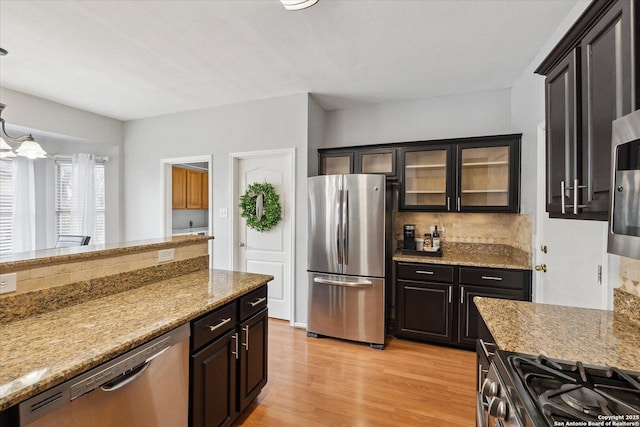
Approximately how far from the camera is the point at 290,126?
352 cm

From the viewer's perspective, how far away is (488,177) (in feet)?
10.3

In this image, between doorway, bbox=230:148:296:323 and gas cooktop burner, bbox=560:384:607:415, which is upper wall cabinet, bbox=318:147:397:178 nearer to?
doorway, bbox=230:148:296:323

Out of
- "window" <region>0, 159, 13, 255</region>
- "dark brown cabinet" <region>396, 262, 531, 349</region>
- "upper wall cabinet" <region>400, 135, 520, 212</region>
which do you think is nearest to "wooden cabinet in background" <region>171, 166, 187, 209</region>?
"window" <region>0, 159, 13, 255</region>

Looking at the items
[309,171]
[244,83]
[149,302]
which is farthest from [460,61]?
[149,302]

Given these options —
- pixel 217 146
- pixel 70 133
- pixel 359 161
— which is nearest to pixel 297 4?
pixel 359 161

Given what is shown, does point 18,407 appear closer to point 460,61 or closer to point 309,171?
point 309,171

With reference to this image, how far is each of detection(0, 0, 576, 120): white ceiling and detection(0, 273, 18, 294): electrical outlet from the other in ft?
6.04

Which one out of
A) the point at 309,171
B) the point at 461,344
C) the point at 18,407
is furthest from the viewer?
the point at 309,171

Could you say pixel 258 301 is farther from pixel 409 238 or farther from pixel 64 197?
→ pixel 64 197

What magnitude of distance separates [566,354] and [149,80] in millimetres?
4007

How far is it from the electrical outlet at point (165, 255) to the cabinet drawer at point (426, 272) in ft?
7.20

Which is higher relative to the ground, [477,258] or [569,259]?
[569,259]

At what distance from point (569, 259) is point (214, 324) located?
2410mm

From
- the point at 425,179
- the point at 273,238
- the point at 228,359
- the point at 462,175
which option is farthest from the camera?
the point at 273,238
